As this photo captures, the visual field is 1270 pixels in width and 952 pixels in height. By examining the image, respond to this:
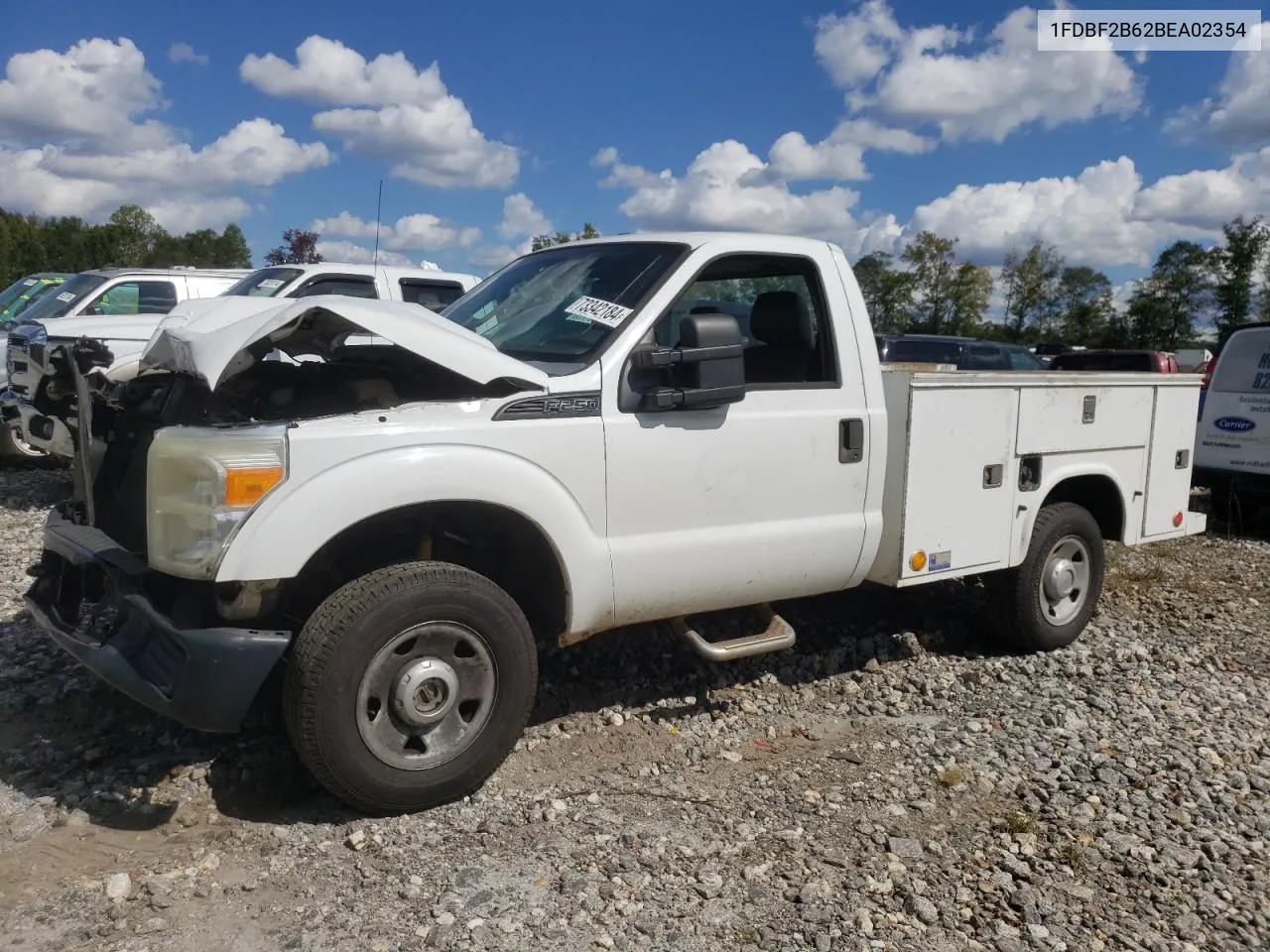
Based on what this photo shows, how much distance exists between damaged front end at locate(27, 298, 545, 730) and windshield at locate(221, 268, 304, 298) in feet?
17.0

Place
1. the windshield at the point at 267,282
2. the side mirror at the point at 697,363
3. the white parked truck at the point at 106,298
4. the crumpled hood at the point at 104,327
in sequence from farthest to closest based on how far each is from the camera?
→ the white parked truck at the point at 106,298, the windshield at the point at 267,282, the crumpled hood at the point at 104,327, the side mirror at the point at 697,363

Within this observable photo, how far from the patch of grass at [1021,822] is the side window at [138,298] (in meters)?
9.38

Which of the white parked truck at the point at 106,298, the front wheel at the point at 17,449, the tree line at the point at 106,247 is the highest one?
the tree line at the point at 106,247

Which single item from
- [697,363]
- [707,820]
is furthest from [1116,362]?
[707,820]

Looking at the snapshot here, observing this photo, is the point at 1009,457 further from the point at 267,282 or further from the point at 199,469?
the point at 267,282

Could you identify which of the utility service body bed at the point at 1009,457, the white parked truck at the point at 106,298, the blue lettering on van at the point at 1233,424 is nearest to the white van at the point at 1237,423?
the blue lettering on van at the point at 1233,424

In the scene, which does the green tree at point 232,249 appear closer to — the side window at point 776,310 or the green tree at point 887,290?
the green tree at point 887,290

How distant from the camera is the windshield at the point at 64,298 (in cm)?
1016

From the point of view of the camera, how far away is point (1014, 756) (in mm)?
4324

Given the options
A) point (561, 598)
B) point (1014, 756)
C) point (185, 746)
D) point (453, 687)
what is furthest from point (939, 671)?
point (185, 746)

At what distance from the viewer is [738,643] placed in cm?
446

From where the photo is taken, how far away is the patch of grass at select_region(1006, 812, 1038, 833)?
12.1ft

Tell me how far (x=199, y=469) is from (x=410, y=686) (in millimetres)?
1003

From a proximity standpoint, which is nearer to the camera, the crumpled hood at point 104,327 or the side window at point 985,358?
the crumpled hood at point 104,327
